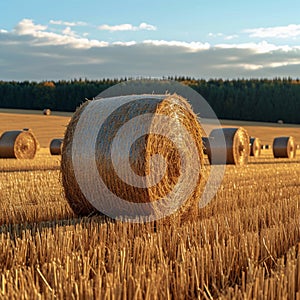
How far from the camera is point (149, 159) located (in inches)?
277

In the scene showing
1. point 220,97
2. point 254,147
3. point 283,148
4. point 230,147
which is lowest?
point 254,147

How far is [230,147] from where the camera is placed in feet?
62.3

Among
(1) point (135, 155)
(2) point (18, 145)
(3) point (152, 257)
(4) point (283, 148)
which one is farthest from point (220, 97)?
(3) point (152, 257)

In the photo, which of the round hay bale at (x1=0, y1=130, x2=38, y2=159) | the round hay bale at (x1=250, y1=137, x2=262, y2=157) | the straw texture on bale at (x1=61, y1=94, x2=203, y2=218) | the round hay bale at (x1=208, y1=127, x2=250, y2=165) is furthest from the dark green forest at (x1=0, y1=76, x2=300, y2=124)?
the straw texture on bale at (x1=61, y1=94, x2=203, y2=218)

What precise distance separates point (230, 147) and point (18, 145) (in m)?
8.10

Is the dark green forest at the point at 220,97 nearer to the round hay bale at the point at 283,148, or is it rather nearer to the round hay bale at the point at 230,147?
the round hay bale at the point at 283,148

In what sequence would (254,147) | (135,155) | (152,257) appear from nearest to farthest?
(152,257) < (135,155) < (254,147)

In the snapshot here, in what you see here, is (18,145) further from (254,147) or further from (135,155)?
(135,155)

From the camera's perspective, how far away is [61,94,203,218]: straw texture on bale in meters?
6.99

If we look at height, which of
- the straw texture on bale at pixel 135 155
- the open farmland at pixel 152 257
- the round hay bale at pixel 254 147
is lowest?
the round hay bale at pixel 254 147

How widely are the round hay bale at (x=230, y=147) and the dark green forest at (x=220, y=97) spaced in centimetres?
4046

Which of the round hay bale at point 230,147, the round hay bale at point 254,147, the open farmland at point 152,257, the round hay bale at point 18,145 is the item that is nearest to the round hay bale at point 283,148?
the round hay bale at point 254,147

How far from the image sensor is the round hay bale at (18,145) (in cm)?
2147

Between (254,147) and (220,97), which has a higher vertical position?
(220,97)
